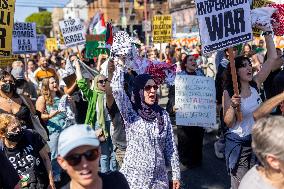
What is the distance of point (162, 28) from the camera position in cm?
1409

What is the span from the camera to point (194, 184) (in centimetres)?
656

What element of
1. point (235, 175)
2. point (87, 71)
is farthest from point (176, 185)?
point (87, 71)

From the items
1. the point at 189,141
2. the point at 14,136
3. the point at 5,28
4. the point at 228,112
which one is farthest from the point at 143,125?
the point at 5,28

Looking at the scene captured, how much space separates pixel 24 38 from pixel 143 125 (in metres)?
7.70

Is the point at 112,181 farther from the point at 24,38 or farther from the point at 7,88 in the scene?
the point at 24,38

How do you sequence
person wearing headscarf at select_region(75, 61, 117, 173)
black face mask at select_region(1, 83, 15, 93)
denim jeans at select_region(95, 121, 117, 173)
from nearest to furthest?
black face mask at select_region(1, 83, 15, 93), person wearing headscarf at select_region(75, 61, 117, 173), denim jeans at select_region(95, 121, 117, 173)

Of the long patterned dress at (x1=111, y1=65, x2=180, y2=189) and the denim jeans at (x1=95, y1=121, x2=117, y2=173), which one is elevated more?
the long patterned dress at (x1=111, y1=65, x2=180, y2=189)

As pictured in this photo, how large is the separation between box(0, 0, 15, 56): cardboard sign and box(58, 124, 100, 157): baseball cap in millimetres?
4430

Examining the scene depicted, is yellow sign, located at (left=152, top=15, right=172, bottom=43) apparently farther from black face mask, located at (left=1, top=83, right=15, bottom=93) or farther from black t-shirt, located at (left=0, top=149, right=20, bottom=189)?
black t-shirt, located at (left=0, top=149, right=20, bottom=189)

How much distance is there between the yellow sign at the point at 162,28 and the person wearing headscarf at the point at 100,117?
741 centimetres

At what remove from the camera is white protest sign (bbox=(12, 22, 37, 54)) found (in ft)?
35.8

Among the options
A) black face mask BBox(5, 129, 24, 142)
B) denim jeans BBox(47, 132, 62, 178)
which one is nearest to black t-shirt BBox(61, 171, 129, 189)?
black face mask BBox(5, 129, 24, 142)

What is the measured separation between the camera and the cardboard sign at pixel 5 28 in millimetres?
6680

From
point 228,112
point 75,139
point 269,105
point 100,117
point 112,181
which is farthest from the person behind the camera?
point 100,117
